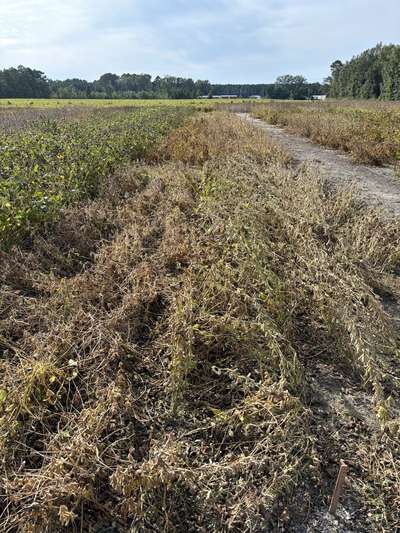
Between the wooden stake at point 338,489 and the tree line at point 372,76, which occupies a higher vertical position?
the tree line at point 372,76

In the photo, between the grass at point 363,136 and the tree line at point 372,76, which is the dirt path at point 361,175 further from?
the tree line at point 372,76

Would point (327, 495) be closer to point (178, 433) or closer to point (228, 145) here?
point (178, 433)

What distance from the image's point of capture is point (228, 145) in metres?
7.82

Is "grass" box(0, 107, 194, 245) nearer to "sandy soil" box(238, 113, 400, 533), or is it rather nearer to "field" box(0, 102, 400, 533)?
"field" box(0, 102, 400, 533)

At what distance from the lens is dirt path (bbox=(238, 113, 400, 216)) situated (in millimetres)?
5876

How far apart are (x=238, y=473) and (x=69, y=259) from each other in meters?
2.60

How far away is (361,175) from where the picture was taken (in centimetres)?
765

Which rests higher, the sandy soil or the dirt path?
the dirt path

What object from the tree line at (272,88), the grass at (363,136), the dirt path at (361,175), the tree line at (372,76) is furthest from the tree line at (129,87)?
the dirt path at (361,175)

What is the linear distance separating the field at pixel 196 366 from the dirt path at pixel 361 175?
5.46 ft

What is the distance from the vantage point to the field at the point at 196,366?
5.21 feet

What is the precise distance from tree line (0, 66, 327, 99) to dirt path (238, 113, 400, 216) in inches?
2700

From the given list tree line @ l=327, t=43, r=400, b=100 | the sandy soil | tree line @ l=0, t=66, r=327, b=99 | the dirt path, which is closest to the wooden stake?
the sandy soil

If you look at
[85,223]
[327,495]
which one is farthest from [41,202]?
[327,495]
